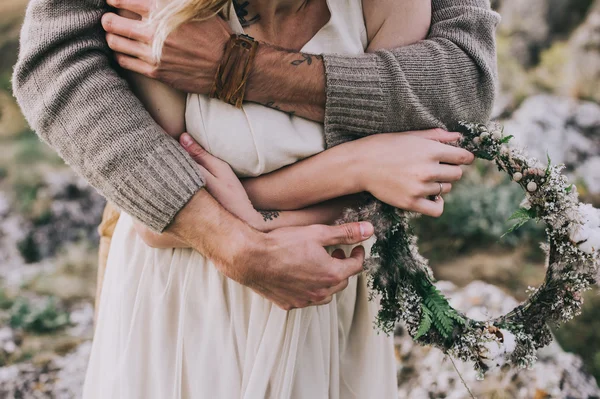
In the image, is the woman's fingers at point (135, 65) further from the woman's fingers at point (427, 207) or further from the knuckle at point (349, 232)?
the woman's fingers at point (427, 207)

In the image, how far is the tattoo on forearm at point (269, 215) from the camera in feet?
4.90

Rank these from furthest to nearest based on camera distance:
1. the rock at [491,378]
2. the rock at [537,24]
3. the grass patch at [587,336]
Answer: the rock at [537,24], the grass patch at [587,336], the rock at [491,378]

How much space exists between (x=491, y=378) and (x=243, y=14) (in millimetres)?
2220

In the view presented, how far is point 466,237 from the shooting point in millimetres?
4812

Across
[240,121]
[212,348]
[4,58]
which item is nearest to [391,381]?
[212,348]

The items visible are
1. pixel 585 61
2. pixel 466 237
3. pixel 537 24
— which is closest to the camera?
pixel 466 237

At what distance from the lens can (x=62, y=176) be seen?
529cm

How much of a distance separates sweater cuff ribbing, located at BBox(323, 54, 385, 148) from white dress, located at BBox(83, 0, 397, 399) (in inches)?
3.2

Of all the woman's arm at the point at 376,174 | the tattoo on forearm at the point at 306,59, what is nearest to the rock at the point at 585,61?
the woman's arm at the point at 376,174

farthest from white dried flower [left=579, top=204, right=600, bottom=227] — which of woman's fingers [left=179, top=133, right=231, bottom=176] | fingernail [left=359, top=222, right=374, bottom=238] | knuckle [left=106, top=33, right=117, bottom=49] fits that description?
knuckle [left=106, top=33, right=117, bottom=49]

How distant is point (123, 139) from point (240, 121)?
0.96 ft

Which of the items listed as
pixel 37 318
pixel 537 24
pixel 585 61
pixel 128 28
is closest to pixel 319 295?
pixel 128 28

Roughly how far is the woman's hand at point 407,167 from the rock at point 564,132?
3.89 meters

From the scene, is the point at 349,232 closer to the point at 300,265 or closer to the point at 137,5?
the point at 300,265
